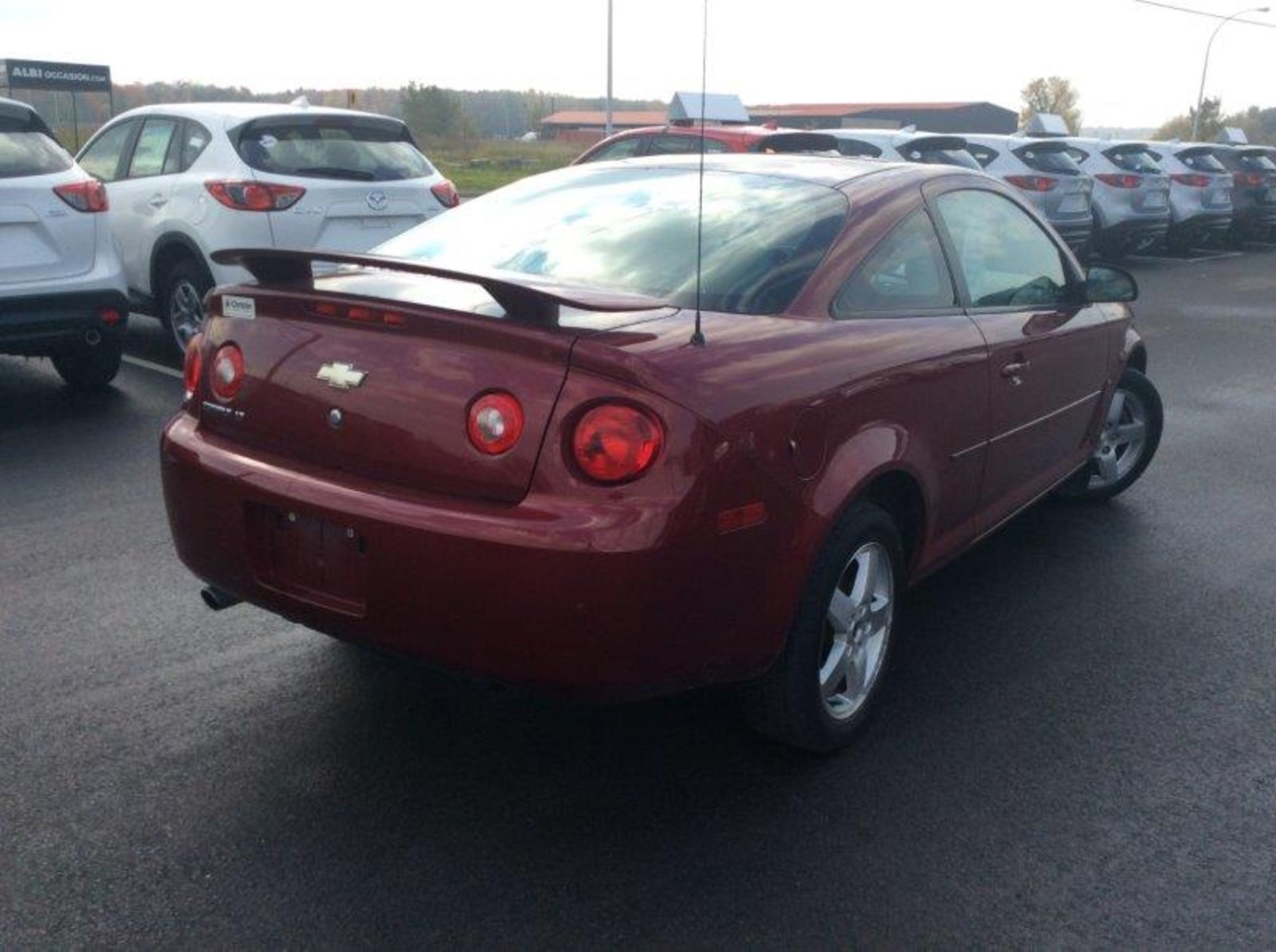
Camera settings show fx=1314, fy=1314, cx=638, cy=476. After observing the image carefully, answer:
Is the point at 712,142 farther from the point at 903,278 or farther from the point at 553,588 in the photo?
the point at 553,588

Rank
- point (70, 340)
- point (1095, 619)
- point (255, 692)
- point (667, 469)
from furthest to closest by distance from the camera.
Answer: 1. point (70, 340)
2. point (1095, 619)
3. point (255, 692)
4. point (667, 469)

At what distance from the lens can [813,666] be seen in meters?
3.25

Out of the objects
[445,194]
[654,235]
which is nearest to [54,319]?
[445,194]

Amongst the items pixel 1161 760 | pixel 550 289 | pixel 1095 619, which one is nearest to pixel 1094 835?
pixel 1161 760

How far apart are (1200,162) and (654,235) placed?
1937 cm

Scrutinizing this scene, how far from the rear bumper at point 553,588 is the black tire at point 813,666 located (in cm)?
12

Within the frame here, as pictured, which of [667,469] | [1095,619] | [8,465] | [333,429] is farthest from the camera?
[8,465]

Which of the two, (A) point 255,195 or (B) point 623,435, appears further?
(A) point 255,195

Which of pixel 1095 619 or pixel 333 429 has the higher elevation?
pixel 333 429

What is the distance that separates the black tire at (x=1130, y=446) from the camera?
5.78m

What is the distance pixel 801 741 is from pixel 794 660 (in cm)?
26

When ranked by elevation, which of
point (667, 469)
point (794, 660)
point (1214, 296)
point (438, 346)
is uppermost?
point (438, 346)

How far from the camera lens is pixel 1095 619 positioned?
449 cm

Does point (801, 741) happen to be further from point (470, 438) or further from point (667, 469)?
point (470, 438)
